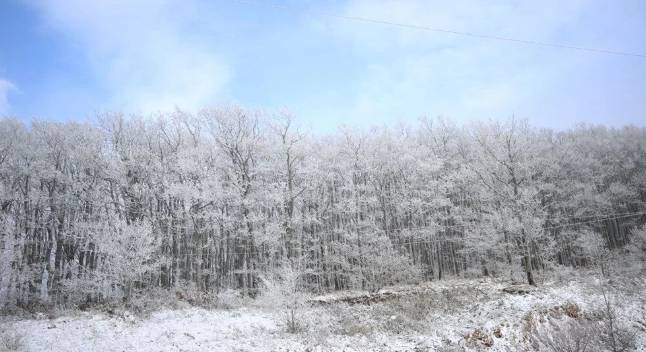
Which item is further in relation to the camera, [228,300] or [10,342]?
[228,300]

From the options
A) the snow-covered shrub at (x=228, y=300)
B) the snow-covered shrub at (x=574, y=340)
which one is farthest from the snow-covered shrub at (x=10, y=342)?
the snow-covered shrub at (x=574, y=340)

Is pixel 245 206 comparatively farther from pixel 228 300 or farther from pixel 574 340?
pixel 574 340

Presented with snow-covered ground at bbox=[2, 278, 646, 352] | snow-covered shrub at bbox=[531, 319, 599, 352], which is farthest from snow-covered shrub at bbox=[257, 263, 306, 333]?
snow-covered shrub at bbox=[531, 319, 599, 352]

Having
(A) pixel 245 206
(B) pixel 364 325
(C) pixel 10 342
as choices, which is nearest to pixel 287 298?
Result: (B) pixel 364 325

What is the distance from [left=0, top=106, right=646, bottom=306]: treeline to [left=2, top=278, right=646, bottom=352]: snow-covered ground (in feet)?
13.3

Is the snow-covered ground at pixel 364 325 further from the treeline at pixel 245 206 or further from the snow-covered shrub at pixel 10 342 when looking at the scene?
the treeline at pixel 245 206

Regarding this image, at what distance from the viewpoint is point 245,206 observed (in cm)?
2644

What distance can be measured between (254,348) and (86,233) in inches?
690

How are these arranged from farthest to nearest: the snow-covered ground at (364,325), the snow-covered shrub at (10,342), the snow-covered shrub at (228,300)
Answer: the snow-covered shrub at (228,300), the snow-covered ground at (364,325), the snow-covered shrub at (10,342)

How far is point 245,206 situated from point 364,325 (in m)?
13.2

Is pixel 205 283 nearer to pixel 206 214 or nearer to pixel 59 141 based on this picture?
pixel 206 214

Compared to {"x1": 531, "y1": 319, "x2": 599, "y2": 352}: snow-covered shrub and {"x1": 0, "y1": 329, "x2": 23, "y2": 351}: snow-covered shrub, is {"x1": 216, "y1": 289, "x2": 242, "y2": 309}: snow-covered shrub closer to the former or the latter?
{"x1": 0, "y1": 329, "x2": 23, "y2": 351}: snow-covered shrub

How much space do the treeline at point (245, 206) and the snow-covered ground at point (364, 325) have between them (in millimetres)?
4058

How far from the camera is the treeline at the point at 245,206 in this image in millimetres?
23781
